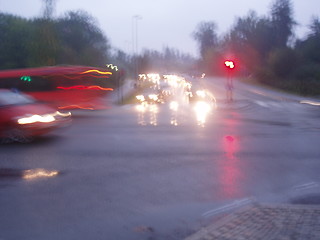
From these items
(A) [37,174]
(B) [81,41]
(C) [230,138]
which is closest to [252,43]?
(B) [81,41]

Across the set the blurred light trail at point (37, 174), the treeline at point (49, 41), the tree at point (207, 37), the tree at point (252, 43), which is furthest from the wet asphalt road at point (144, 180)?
the tree at point (207, 37)

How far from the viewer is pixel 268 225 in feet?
21.6

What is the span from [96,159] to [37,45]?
32553 mm

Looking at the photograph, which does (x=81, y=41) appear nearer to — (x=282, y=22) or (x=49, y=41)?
(x=49, y=41)

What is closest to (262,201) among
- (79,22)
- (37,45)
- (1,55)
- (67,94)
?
(67,94)

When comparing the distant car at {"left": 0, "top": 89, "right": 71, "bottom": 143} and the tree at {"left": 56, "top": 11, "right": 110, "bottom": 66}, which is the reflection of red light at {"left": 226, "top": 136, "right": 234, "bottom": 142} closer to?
the distant car at {"left": 0, "top": 89, "right": 71, "bottom": 143}

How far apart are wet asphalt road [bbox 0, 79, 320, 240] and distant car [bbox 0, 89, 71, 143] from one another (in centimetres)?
35

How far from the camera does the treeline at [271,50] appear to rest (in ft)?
220

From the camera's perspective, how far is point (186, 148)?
13.4m

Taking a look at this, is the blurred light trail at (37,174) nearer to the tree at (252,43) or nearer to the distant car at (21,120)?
the distant car at (21,120)

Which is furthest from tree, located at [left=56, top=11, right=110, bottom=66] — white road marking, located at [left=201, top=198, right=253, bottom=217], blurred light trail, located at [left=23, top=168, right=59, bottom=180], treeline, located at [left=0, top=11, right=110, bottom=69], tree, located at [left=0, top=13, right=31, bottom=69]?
white road marking, located at [left=201, top=198, right=253, bottom=217]

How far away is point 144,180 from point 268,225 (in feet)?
11.0

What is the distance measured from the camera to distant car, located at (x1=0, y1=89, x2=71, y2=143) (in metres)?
14.0

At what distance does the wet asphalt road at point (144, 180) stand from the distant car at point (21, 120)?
1.15ft
